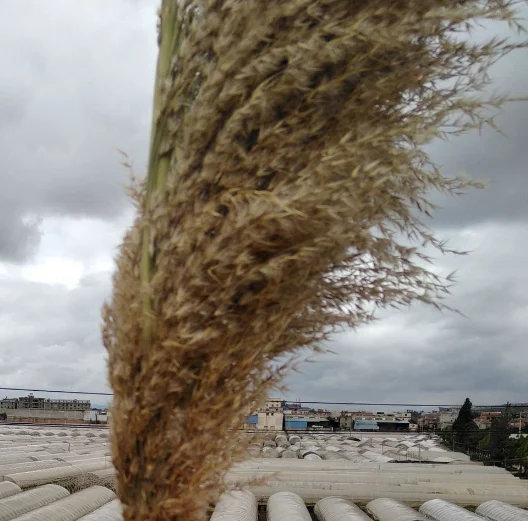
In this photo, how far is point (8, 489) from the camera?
9109mm

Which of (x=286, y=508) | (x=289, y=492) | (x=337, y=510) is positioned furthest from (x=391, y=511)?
(x=289, y=492)

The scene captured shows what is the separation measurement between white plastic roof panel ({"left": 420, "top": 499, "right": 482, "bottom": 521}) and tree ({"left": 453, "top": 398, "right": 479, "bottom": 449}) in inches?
720

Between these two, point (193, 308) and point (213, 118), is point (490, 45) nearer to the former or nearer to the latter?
point (213, 118)

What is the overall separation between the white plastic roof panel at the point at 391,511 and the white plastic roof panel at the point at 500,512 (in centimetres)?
112

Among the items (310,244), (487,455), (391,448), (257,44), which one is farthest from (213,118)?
(487,455)

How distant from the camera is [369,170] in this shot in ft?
7.03

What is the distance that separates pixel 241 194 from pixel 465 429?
32266 millimetres

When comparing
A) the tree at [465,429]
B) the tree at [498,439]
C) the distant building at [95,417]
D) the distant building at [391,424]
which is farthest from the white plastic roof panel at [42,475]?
the distant building at [391,424]

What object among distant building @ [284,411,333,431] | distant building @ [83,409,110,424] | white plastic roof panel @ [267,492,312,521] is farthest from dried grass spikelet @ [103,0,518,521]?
distant building @ [284,411,333,431]

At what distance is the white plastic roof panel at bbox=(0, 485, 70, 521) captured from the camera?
7.94 meters

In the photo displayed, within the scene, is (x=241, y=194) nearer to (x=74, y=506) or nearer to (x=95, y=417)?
(x=74, y=506)

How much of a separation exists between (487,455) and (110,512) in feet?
63.7

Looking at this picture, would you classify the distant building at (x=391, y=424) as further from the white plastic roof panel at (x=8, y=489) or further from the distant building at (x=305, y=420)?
the white plastic roof panel at (x=8, y=489)

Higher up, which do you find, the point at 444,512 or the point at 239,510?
the point at 239,510
